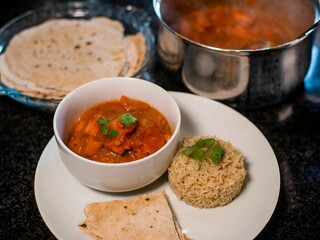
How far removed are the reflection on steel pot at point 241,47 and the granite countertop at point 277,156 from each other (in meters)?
0.11

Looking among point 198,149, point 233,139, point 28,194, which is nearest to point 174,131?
point 198,149

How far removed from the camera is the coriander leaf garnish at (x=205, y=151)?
1.49 metres

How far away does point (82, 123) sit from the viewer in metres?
1.61

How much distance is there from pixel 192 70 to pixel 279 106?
0.40 m

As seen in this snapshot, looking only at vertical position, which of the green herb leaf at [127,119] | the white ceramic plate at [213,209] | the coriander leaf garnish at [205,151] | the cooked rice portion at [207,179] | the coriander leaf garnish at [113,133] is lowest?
the white ceramic plate at [213,209]

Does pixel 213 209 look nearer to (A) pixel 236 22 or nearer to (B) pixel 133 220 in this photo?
(B) pixel 133 220

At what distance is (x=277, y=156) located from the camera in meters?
1.79

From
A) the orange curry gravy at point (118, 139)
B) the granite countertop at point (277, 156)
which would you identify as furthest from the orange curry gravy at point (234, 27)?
the orange curry gravy at point (118, 139)

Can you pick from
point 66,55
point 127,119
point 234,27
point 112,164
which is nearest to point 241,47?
point 234,27

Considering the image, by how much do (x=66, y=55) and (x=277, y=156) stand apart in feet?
3.21

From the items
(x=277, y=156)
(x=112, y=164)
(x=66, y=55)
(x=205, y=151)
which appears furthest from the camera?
(x=66, y=55)

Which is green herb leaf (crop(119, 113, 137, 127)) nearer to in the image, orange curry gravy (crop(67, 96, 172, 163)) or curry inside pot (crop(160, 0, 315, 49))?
orange curry gravy (crop(67, 96, 172, 163))

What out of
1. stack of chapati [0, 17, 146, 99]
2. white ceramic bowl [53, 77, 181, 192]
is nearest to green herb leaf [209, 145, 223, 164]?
white ceramic bowl [53, 77, 181, 192]

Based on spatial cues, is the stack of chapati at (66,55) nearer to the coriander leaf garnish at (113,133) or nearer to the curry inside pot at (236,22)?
the curry inside pot at (236,22)
